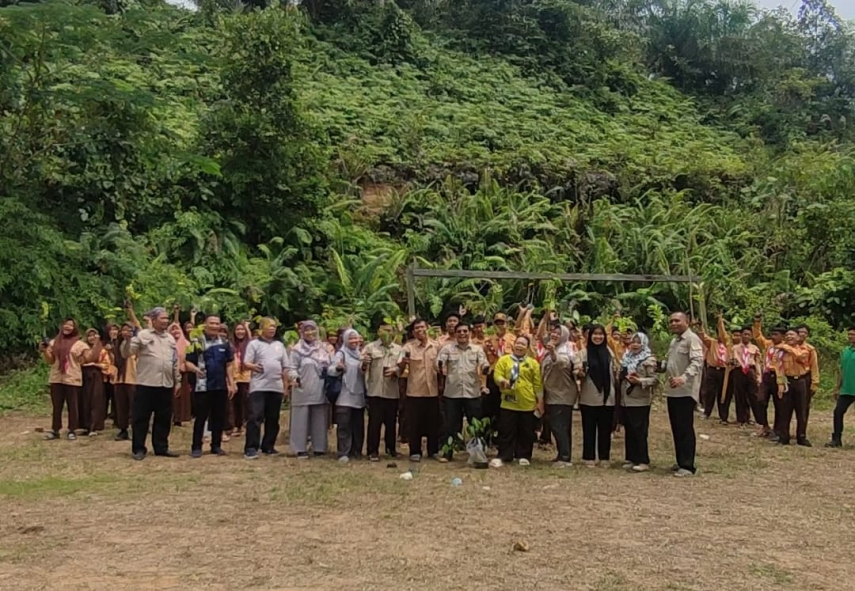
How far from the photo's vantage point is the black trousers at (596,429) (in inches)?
347

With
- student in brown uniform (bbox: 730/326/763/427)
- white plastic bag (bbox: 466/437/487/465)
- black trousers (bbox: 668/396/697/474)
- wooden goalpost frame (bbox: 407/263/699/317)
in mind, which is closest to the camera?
black trousers (bbox: 668/396/697/474)

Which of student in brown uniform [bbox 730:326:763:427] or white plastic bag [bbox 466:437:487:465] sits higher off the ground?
student in brown uniform [bbox 730:326:763:427]

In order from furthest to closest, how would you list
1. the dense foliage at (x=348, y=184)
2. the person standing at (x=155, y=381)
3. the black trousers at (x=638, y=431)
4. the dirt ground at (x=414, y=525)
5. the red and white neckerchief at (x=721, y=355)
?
the dense foliage at (x=348, y=184)
the red and white neckerchief at (x=721, y=355)
the person standing at (x=155, y=381)
the black trousers at (x=638, y=431)
the dirt ground at (x=414, y=525)

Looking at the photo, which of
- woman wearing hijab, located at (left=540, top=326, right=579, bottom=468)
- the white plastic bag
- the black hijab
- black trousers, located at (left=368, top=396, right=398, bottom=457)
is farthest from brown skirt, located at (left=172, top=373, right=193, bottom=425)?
the black hijab

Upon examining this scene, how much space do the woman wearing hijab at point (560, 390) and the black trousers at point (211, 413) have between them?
341 centimetres

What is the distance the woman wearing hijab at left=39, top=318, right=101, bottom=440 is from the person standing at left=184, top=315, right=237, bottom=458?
1857 mm

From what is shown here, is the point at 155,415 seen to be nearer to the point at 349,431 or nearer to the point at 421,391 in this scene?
the point at 349,431

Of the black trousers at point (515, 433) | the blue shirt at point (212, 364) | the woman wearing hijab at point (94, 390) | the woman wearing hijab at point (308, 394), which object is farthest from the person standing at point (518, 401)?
the woman wearing hijab at point (94, 390)

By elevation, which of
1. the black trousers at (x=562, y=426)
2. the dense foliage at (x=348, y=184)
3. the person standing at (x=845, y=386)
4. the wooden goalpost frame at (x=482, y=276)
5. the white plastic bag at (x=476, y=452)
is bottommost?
the white plastic bag at (x=476, y=452)

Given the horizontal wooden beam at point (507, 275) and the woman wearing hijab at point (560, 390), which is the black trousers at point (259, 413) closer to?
the woman wearing hijab at point (560, 390)

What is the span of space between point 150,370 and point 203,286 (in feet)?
21.1

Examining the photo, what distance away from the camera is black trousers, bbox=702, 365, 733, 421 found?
12.5 metres

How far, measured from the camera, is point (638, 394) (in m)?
8.47

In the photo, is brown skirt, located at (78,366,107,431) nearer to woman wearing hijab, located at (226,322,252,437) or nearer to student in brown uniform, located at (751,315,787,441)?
woman wearing hijab, located at (226,322,252,437)
